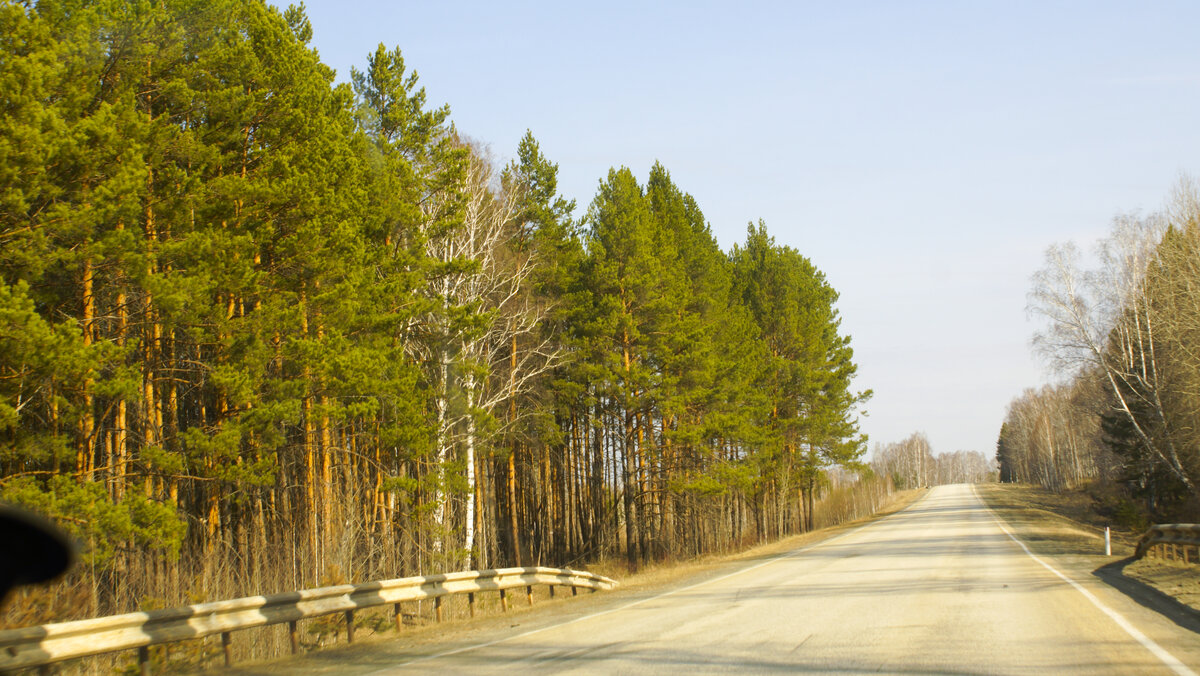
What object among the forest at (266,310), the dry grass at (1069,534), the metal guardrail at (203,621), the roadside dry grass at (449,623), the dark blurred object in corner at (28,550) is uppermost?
the forest at (266,310)

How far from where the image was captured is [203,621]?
9.54 meters

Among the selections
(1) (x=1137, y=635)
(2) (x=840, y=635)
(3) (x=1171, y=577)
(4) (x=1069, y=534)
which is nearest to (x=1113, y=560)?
(3) (x=1171, y=577)

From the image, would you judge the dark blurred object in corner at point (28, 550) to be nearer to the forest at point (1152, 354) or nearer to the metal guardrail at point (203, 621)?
the metal guardrail at point (203, 621)

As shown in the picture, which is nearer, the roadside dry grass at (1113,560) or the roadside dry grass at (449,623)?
the roadside dry grass at (449,623)

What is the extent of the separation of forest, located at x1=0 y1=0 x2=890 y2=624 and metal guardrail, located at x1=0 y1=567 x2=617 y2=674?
2.06 meters

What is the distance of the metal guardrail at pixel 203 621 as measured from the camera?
7.72m

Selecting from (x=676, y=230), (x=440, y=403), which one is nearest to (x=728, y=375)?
(x=676, y=230)

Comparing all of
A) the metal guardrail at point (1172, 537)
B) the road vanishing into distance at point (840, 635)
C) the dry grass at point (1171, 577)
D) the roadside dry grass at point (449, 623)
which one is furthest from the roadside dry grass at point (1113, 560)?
the roadside dry grass at point (449, 623)

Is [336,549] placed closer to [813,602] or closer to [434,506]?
[434,506]

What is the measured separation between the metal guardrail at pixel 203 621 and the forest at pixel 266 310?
2058 millimetres

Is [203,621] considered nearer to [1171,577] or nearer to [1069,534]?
[1171,577]

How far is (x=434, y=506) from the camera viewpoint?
22.3 m

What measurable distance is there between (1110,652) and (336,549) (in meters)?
14.0

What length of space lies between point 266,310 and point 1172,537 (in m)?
20.3
